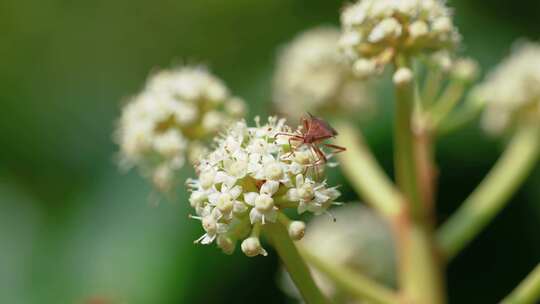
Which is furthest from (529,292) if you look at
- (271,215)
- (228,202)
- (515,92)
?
(515,92)

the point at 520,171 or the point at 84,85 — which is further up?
the point at 84,85

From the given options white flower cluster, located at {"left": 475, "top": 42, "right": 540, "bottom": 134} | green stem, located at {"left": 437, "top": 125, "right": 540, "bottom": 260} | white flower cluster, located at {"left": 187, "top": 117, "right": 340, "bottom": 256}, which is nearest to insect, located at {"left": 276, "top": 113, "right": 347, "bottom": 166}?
white flower cluster, located at {"left": 187, "top": 117, "right": 340, "bottom": 256}

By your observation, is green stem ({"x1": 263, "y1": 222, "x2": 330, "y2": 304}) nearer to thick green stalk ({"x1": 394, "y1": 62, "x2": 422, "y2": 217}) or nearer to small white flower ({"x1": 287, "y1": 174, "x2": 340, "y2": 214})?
small white flower ({"x1": 287, "y1": 174, "x2": 340, "y2": 214})

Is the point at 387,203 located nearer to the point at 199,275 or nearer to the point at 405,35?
the point at 405,35

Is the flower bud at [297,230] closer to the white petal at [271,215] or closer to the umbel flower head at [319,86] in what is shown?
the white petal at [271,215]

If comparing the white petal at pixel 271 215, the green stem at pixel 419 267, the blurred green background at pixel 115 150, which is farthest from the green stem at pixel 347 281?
the blurred green background at pixel 115 150

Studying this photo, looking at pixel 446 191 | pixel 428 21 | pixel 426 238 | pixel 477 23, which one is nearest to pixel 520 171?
pixel 426 238
